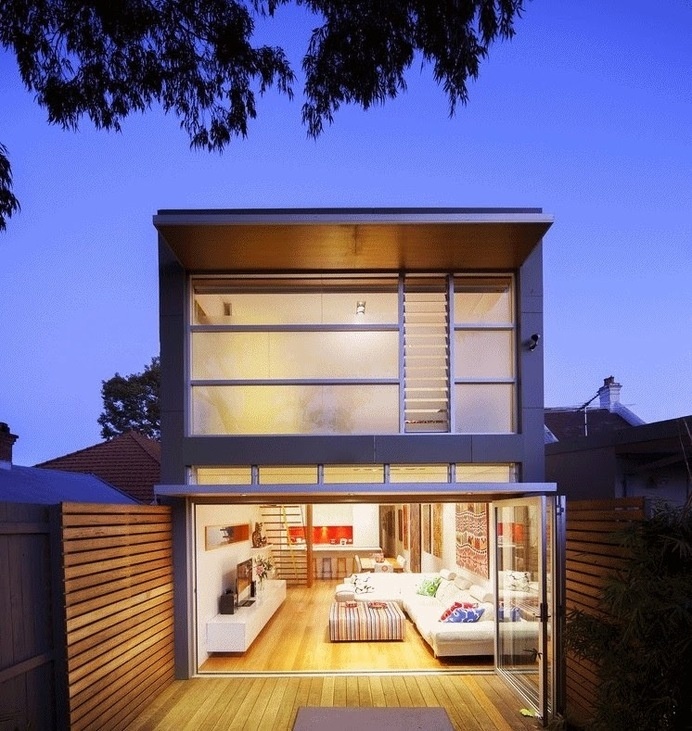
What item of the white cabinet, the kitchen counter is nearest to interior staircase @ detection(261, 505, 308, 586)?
the kitchen counter

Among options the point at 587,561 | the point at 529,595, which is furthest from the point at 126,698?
the point at 587,561

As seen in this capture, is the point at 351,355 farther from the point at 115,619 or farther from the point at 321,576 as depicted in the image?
the point at 321,576

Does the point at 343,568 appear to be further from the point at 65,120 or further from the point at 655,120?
the point at 655,120

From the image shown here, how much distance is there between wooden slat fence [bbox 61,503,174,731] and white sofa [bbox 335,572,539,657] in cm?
330

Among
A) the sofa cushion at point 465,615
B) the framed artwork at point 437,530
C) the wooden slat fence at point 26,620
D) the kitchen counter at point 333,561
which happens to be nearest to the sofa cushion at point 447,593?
the sofa cushion at point 465,615

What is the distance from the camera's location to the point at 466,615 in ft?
25.2

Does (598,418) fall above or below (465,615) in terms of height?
above

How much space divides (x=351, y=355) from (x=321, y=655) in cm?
400

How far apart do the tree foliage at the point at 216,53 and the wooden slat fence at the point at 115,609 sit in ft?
9.18

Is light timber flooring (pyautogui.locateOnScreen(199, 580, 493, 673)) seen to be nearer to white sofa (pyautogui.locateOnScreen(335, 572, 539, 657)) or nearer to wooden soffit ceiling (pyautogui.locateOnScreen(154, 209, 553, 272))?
white sofa (pyautogui.locateOnScreen(335, 572, 539, 657))

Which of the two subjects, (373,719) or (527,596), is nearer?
(373,719)

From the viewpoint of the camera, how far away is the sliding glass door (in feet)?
18.7

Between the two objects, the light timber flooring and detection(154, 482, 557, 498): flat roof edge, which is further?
the light timber flooring

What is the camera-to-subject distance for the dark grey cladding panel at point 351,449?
7.11 metres
